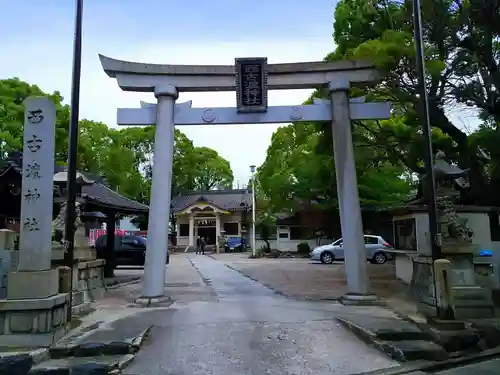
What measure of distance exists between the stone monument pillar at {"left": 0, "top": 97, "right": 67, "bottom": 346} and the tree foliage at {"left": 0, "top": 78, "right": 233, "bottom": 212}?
1554 centimetres

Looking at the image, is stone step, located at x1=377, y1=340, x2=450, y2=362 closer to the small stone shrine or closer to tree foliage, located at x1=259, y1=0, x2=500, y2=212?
the small stone shrine

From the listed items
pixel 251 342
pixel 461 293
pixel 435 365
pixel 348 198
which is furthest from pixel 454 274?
pixel 251 342

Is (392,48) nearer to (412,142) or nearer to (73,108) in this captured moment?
(412,142)

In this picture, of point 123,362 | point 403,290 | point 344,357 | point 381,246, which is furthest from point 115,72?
point 381,246

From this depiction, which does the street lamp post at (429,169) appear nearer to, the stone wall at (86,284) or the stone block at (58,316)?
the stone block at (58,316)

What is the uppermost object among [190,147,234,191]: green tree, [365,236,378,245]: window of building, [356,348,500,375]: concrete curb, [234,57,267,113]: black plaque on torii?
[190,147,234,191]: green tree

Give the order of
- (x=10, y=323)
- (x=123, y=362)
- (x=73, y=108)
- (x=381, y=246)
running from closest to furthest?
1. (x=123, y=362)
2. (x=10, y=323)
3. (x=73, y=108)
4. (x=381, y=246)

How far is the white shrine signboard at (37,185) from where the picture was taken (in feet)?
25.7

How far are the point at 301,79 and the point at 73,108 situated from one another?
18.9ft

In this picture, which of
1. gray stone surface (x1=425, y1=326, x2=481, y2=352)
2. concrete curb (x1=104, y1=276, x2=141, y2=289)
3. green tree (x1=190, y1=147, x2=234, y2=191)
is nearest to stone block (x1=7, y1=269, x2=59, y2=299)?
gray stone surface (x1=425, y1=326, x2=481, y2=352)

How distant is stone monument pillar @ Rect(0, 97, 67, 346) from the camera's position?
7.51 m

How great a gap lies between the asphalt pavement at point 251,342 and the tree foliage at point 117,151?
A: 16.2m

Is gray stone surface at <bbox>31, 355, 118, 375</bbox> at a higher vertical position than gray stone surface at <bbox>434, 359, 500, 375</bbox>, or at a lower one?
higher

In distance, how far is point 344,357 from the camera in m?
7.01
